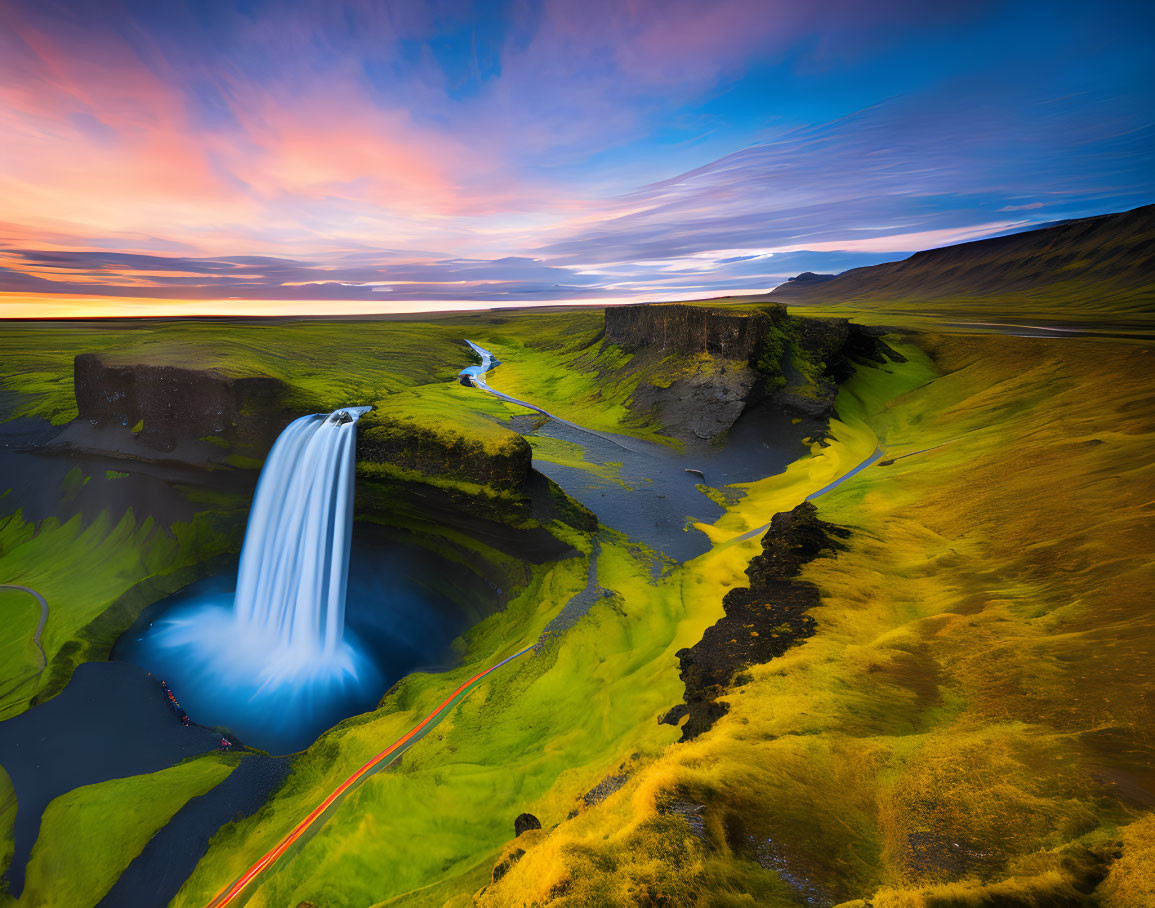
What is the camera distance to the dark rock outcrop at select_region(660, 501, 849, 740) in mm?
9883

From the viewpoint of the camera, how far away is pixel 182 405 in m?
26.8

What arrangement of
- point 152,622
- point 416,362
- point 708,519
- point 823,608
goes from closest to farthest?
1. point 823,608
2. point 152,622
3. point 708,519
4. point 416,362

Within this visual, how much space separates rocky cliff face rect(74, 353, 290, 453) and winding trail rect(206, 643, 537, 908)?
1979 cm

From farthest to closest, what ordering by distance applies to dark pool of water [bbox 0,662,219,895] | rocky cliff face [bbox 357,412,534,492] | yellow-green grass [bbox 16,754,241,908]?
rocky cliff face [bbox 357,412,534,492] < dark pool of water [bbox 0,662,219,895] < yellow-green grass [bbox 16,754,241,908]

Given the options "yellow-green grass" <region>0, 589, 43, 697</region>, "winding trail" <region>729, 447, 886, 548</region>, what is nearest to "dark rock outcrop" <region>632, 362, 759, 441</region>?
"winding trail" <region>729, 447, 886, 548</region>

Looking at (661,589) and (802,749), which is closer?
(802,749)

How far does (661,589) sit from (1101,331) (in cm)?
5205

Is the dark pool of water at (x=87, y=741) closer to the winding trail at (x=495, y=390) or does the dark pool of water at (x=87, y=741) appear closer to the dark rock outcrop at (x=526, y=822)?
the dark rock outcrop at (x=526, y=822)

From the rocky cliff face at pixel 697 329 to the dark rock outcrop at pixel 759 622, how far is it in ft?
82.3

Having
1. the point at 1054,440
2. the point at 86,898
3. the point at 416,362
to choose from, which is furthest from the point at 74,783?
the point at 416,362

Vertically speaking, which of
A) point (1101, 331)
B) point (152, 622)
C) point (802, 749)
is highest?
point (1101, 331)

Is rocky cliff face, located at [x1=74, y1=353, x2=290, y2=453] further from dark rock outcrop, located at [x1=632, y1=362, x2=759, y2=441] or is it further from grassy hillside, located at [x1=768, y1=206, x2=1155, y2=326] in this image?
grassy hillside, located at [x1=768, y1=206, x2=1155, y2=326]

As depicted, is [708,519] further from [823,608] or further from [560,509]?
[823,608]

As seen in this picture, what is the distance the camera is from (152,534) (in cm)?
2631
